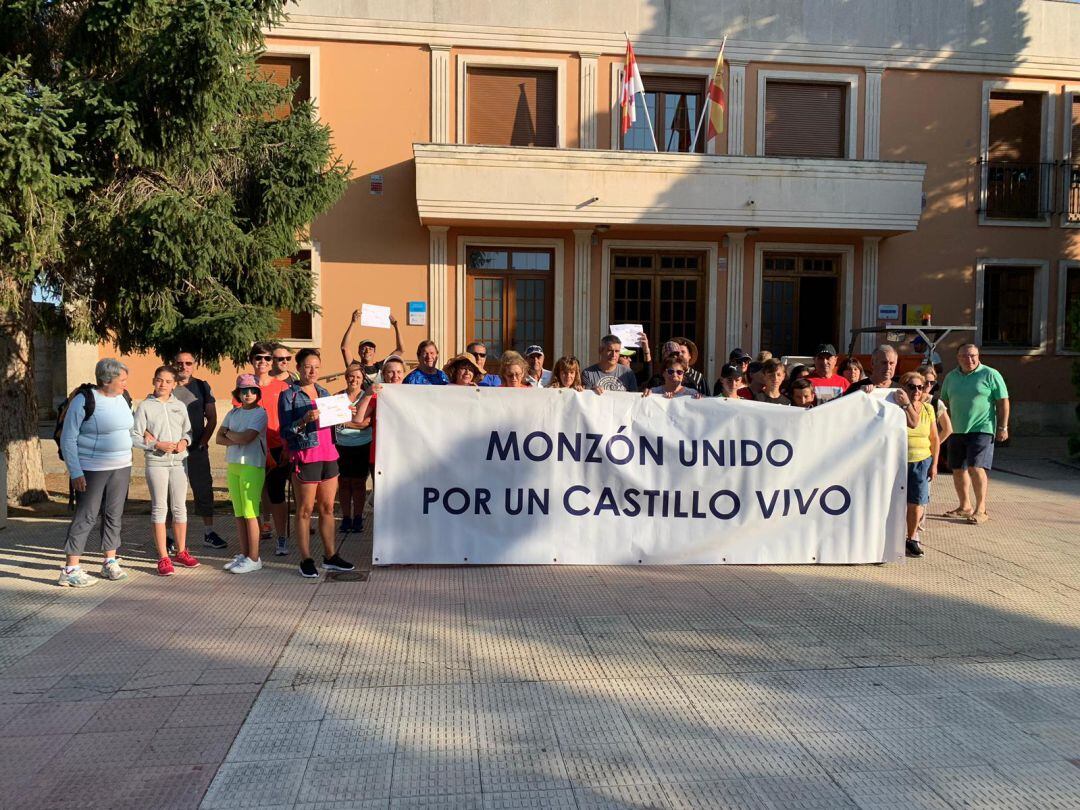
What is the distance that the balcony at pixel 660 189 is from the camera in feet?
45.6

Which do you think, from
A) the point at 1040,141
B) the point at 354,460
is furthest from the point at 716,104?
the point at 354,460

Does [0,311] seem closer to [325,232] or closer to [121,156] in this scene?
[121,156]

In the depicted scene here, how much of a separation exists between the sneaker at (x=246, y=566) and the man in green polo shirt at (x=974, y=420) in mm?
7228

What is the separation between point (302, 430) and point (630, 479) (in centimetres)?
272

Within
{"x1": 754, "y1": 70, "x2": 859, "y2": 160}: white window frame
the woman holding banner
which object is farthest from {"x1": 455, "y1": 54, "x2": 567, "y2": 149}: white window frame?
the woman holding banner

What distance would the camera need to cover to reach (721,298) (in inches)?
620

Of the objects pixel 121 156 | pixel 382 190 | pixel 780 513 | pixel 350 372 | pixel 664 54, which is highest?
pixel 664 54

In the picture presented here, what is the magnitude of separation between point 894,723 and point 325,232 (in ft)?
43.4

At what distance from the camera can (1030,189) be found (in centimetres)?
1688

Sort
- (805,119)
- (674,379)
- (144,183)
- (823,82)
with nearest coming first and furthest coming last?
(674,379)
(144,183)
(823,82)
(805,119)

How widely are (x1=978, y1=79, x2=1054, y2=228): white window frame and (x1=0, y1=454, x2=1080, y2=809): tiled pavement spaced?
12.4 m

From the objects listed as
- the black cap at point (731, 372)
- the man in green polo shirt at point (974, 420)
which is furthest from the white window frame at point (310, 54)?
the man in green polo shirt at point (974, 420)

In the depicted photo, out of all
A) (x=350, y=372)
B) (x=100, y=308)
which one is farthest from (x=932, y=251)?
(x=100, y=308)

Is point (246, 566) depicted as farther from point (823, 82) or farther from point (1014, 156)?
point (1014, 156)
